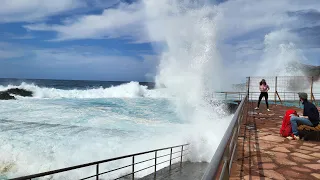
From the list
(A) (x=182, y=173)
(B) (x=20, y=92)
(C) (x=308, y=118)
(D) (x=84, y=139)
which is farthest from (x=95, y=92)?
(C) (x=308, y=118)

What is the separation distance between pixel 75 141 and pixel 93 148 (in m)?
1.41

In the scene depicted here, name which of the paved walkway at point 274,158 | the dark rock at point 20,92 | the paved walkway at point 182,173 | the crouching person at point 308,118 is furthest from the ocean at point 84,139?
the dark rock at point 20,92

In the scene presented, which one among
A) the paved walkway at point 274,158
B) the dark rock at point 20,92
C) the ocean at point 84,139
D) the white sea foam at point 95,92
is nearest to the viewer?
the paved walkway at point 274,158

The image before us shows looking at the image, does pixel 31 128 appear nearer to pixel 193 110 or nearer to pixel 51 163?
pixel 51 163

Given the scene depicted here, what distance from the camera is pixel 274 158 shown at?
4.80 metres

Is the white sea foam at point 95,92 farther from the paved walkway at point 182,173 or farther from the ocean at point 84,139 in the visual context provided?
the paved walkway at point 182,173

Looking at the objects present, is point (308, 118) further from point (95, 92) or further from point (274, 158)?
point (95, 92)

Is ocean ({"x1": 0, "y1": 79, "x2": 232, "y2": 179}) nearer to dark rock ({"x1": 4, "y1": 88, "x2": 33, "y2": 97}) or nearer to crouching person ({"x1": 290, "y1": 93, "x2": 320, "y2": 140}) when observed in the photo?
crouching person ({"x1": 290, "y1": 93, "x2": 320, "y2": 140})

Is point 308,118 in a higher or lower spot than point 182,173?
higher

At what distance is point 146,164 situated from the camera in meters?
10.0

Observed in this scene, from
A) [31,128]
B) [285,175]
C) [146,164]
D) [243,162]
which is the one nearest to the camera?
[285,175]

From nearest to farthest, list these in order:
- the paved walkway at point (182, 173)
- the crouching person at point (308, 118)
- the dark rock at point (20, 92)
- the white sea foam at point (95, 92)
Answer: the crouching person at point (308, 118)
the paved walkway at point (182, 173)
the dark rock at point (20, 92)
the white sea foam at point (95, 92)

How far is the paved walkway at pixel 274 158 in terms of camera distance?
3.95m

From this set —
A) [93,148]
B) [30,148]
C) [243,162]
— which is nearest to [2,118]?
[30,148]
